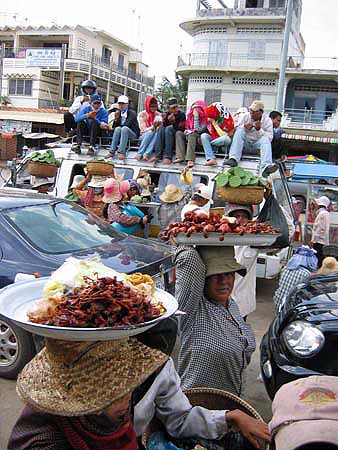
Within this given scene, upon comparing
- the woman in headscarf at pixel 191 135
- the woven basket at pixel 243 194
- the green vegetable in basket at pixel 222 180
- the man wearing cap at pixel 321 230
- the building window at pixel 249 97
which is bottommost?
the man wearing cap at pixel 321 230

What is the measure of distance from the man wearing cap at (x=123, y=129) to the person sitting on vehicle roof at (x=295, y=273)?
13.3ft

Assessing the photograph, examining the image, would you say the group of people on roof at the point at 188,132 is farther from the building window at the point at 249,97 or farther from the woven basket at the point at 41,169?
the building window at the point at 249,97

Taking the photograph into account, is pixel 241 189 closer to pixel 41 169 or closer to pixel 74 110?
pixel 41 169

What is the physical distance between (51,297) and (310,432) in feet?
2.66

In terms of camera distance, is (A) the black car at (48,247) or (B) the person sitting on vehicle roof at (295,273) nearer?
(A) the black car at (48,247)

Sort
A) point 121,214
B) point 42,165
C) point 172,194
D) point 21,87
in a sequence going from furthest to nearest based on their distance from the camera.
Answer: point 21,87
point 42,165
point 172,194
point 121,214

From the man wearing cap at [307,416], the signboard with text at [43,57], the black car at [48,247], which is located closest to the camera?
the man wearing cap at [307,416]

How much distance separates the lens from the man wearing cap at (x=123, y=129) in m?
8.76

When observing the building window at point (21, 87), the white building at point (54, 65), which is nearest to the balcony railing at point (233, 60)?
the white building at point (54, 65)

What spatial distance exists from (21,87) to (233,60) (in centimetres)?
1914

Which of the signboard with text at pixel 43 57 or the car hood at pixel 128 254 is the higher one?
the signboard with text at pixel 43 57

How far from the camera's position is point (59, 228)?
5.09m

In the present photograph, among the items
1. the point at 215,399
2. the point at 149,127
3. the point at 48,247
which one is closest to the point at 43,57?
the point at 149,127

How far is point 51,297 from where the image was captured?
1449 millimetres
